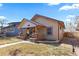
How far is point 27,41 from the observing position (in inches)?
143

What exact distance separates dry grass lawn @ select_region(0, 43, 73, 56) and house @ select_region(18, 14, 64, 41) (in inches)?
4.3

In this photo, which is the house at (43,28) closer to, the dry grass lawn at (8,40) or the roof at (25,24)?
the roof at (25,24)

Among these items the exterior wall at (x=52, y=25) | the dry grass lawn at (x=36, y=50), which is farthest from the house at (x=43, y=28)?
the dry grass lawn at (x=36, y=50)

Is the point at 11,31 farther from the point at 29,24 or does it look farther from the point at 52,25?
the point at 52,25

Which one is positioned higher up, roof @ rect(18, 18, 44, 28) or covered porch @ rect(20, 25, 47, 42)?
roof @ rect(18, 18, 44, 28)

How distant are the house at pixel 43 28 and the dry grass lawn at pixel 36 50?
109 mm

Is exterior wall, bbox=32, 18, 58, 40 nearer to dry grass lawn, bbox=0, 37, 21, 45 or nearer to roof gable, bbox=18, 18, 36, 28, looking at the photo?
roof gable, bbox=18, 18, 36, 28

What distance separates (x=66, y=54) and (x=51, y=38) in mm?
296

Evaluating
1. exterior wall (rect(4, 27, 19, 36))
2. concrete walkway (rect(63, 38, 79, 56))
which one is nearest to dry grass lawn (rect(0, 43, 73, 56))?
concrete walkway (rect(63, 38, 79, 56))

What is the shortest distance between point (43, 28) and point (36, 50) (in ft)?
1.03

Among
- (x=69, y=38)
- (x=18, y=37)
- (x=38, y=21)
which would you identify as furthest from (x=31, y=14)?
(x=69, y=38)

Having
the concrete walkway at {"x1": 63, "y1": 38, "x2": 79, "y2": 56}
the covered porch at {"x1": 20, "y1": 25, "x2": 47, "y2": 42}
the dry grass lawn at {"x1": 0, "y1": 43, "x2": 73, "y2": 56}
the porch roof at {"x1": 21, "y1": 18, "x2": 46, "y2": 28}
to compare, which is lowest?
the dry grass lawn at {"x1": 0, "y1": 43, "x2": 73, "y2": 56}

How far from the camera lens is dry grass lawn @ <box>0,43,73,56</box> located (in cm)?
360

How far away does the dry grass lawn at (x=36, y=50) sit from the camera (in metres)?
3.60
